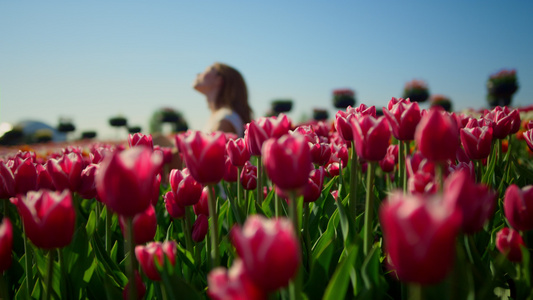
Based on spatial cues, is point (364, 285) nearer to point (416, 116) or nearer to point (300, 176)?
point (300, 176)

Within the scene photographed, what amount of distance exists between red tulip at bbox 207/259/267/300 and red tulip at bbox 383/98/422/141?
101 centimetres

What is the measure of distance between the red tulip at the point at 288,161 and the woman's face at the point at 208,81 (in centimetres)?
681

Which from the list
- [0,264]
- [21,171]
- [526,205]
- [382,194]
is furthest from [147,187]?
[382,194]

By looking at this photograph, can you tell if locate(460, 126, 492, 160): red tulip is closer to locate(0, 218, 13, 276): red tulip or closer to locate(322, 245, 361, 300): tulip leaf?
locate(322, 245, 361, 300): tulip leaf

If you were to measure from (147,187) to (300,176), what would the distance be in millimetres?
398

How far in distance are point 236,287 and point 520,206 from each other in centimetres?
102

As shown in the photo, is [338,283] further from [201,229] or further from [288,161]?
[201,229]

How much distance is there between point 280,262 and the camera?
677 mm

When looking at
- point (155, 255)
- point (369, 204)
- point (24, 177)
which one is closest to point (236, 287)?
point (155, 255)

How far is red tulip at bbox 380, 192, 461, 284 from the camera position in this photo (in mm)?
621

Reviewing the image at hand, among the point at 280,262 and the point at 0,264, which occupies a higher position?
the point at 280,262

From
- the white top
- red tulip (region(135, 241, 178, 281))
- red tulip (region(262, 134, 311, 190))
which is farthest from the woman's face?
red tulip (region(262, 134, 311, 190))

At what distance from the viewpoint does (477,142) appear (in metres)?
1.69

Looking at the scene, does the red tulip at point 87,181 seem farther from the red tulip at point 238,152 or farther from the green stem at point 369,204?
the green stem at point 369,204
